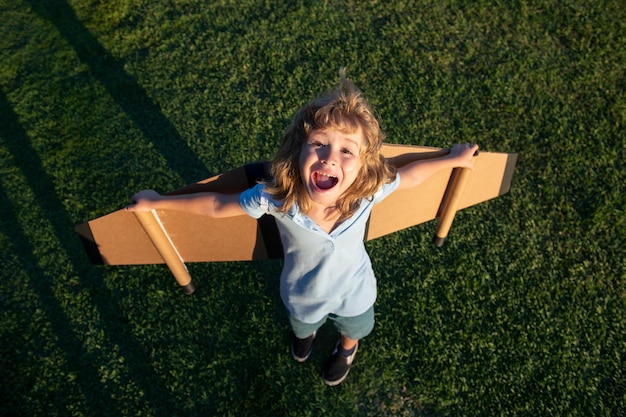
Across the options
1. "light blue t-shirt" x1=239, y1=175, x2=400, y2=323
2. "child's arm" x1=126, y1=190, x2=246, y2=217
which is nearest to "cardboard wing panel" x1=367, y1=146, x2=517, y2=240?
"light blue t-shirt" x1=239, y1=175, x2=400, y2=323

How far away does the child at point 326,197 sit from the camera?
2275 mm

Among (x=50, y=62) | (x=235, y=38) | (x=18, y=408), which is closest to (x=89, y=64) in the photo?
(x=50, y=62)

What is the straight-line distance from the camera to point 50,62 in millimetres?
4785

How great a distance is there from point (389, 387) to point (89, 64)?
13.4ft

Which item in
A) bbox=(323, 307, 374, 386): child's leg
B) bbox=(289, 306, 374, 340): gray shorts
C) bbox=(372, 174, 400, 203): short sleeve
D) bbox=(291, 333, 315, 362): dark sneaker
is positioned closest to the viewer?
bbox=(372, 174, 400, 203): short sleeve

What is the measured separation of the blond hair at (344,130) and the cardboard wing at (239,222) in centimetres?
25

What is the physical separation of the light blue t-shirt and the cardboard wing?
0.90 ft

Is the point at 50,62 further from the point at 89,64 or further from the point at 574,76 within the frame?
Result: the point at 574,76

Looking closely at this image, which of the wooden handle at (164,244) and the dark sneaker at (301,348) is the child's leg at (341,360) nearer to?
the dark sneaker at (301,348)

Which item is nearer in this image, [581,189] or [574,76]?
[581,189]

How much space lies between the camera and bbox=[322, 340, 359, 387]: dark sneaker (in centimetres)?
327

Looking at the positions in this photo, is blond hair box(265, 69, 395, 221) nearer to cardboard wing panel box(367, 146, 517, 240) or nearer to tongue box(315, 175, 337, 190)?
tongue box(315, 175, 337, 190)

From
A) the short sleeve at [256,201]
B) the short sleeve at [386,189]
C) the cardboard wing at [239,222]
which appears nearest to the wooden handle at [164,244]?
the cardboard wing at [239,222]

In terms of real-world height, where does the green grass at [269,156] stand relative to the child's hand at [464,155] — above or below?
below
